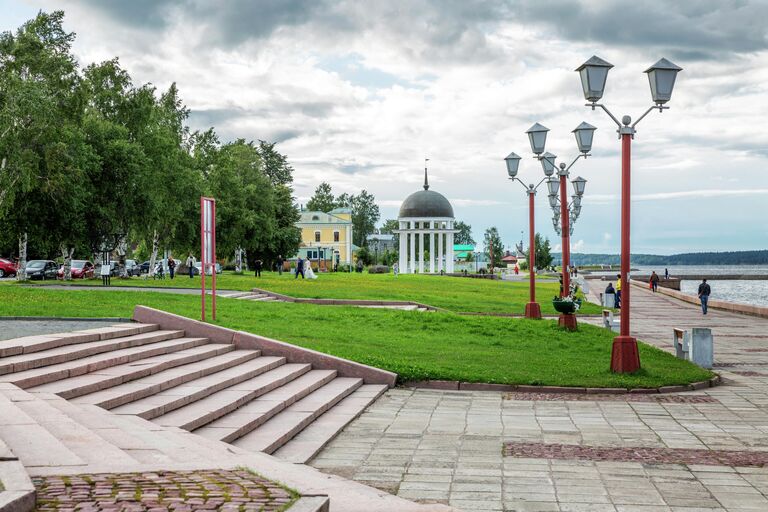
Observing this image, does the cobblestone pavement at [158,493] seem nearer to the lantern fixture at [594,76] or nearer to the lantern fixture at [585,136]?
the lantern fixture at [594,76]

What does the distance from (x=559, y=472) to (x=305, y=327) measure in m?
12.4

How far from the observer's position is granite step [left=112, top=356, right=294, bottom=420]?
9.49 metres

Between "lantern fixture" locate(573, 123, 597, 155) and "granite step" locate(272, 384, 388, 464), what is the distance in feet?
32.3

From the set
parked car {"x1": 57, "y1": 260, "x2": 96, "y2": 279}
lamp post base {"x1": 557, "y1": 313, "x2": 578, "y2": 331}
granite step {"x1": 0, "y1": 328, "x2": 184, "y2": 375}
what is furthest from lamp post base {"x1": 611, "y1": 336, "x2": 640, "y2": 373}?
parked car {"x1": 57, "y1": 260, "x2": 96, "y2": 279}

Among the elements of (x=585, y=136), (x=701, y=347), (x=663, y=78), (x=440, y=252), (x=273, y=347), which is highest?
(x=663, y=78)

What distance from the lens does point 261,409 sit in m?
10.4

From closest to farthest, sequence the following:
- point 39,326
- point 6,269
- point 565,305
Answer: point 39,326 → point 565,305 → point 6,269

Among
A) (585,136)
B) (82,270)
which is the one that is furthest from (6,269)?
(585,136)

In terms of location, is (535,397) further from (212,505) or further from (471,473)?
(212,505)

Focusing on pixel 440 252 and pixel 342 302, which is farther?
pixel 440 252

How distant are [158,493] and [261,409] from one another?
5075 mm

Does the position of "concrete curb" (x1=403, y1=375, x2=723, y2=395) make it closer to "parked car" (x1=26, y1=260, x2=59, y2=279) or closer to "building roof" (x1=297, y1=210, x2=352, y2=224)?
"parked car" (x1=26, y1=260, x2=59, y2=279)

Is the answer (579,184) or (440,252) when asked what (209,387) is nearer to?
(579,184)

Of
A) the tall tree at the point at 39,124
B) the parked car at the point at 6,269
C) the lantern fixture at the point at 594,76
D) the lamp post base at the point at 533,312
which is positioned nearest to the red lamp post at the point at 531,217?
the lamp post base at the point at 533,312
